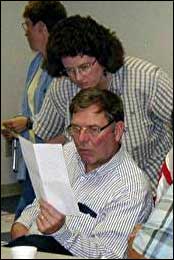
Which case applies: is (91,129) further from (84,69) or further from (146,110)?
(146,110)

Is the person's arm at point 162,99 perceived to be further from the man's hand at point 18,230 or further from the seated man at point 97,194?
the man's hand at point 18,230

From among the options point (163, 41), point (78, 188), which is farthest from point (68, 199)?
point (163, 41)

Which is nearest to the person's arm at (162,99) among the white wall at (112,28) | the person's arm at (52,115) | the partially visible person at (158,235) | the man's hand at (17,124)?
the person's arm at (52,115)

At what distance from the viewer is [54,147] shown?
205cm

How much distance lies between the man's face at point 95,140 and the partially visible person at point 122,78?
347mm

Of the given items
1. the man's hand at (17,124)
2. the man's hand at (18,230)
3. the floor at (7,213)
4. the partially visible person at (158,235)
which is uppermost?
the partially visible person at (158,235)

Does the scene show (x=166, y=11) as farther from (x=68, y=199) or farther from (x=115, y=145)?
(x=68, y=199)

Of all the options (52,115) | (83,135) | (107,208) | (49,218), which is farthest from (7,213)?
(49,218)

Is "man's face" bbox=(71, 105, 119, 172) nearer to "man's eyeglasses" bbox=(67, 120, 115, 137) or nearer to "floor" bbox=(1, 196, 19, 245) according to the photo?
"man's eyeglasses" bbox=(67, 120, 115, 137)

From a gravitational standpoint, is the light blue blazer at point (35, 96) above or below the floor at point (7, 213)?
above

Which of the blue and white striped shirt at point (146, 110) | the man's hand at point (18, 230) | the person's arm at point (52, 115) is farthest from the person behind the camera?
the person's arm at point (52, 115)

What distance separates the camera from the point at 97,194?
2375 millimetres

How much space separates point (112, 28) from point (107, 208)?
367 centimetres

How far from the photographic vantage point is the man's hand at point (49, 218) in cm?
208
